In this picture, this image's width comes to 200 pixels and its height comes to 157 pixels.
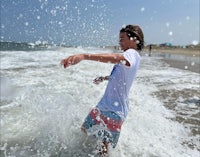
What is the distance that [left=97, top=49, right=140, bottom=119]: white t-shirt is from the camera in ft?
10.7

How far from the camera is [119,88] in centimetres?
338

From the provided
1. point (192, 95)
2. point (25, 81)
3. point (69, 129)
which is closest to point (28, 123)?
point (69, 129)

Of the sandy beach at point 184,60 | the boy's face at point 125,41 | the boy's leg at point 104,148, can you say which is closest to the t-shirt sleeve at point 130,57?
the boy's face at point 125,41

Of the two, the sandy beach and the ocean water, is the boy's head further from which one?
the sandy beach

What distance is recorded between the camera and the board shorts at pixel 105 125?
350 centimetres

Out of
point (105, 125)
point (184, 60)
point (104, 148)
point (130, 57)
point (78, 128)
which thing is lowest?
point (184, 60)

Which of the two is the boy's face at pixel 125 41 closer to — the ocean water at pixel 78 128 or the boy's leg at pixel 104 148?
the boy's leg at pixel 104 148

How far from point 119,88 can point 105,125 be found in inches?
19.6

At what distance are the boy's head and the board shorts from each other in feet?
2.66

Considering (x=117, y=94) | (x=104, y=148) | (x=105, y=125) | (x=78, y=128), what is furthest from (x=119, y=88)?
(x=78, y=128)

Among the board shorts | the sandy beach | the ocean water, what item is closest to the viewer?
the board shorts

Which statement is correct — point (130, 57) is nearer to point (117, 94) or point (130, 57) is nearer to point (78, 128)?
point (117, 94)

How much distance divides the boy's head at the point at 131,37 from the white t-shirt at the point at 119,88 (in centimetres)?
18

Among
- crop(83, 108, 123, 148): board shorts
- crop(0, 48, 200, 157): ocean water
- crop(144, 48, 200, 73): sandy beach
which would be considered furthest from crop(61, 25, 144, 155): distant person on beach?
crop(144, 48, 200, 73): sandy beach
